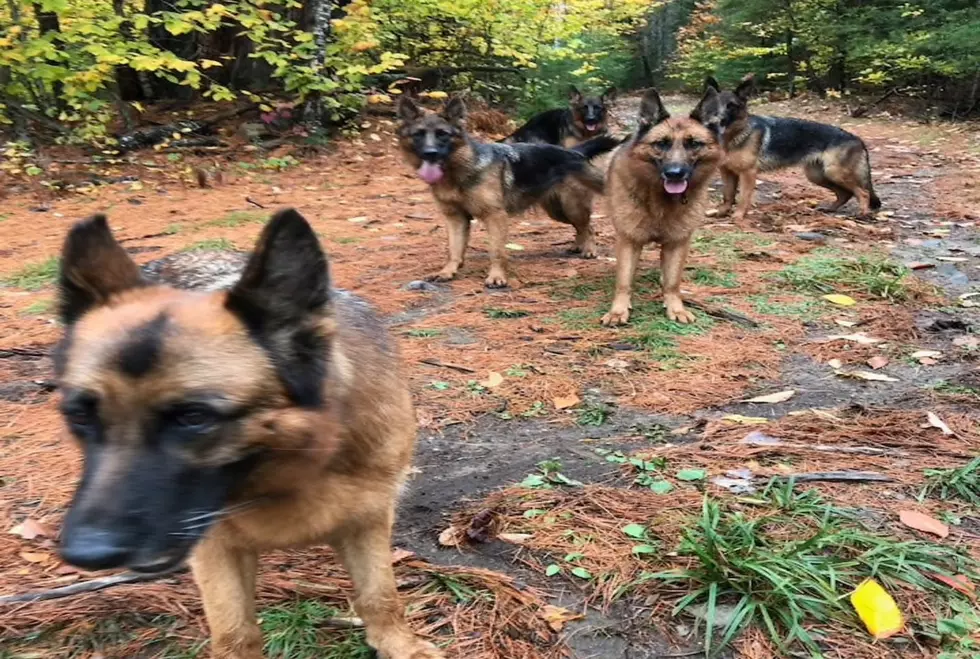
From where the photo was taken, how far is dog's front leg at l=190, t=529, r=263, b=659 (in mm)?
2127

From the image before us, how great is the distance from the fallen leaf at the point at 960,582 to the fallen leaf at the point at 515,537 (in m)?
1.41

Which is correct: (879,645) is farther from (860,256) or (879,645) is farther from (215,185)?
(215,185)

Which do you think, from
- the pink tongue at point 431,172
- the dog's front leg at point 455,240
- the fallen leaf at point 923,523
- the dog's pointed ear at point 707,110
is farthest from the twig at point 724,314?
the fallen leaf at point 923,523

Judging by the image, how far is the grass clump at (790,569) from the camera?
237 centimetres

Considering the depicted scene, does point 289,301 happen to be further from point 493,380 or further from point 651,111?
point 651,111

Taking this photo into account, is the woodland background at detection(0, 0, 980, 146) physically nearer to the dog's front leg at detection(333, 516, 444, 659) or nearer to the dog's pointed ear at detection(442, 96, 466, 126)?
the dog's pointed ear at detection(442, 96, 466, 126)

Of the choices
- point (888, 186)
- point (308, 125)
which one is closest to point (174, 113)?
point (308, 125)

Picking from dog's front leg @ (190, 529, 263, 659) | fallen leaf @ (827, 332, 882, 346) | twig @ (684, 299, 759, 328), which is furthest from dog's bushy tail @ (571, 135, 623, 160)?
dog's front leg @ (190, 529, 263, 659)

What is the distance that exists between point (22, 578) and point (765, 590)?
2626 millimetres

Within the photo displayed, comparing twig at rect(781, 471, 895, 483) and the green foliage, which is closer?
twig at rect(781, 471, 895, 483)

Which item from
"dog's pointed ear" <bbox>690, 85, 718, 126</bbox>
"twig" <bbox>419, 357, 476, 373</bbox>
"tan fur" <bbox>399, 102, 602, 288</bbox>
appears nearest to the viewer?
"twig" <bbox>419, 357, 476, 373</bbox>

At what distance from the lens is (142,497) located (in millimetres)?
1559

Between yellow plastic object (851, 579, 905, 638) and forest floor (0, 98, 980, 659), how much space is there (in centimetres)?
3

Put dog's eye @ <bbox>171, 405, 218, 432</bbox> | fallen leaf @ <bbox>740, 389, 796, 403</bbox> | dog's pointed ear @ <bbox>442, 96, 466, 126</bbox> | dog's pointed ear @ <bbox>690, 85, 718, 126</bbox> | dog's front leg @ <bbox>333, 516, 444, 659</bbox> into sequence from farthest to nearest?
dog's pointed ear @ <bbox>442, 96, 466, 126</bbox>
dog's pointed ear @ <bbox>690, 85, 718, 126</bbox>
fallen leaf @ <bbox>740, 389, 796, 403</bbox>
dog's front leg @ <bbox>333, 516, 444, 659</bbox>
dog's eye @ <bbox>171, 405, 218, 432</bbox>
